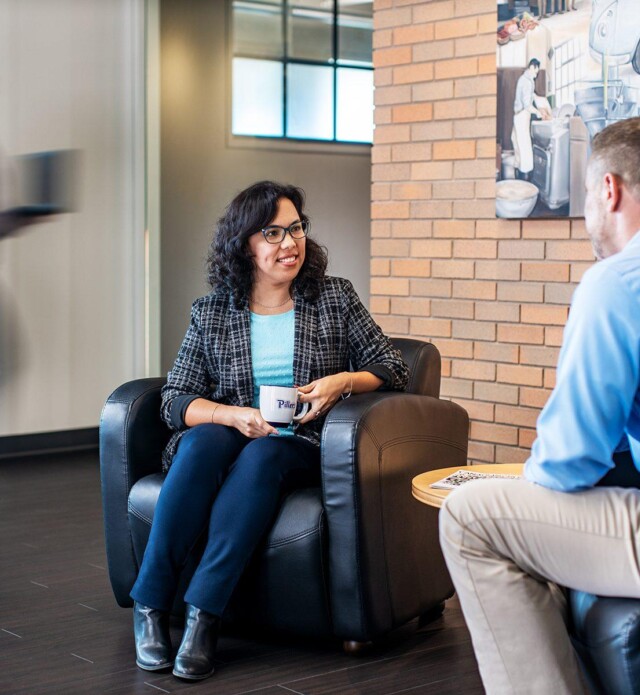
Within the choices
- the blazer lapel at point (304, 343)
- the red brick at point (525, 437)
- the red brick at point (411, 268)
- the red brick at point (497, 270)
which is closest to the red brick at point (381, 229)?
the red brick at point (411, 268)

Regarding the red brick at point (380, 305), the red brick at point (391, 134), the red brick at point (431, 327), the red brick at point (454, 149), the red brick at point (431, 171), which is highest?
the red brick at point (391, 134)

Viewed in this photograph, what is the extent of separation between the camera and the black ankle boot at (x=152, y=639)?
2605 millimetres

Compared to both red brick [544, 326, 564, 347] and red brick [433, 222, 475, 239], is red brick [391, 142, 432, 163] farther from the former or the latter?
red brick [544, 326, 564, 347]

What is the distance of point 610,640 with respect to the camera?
5.97ft

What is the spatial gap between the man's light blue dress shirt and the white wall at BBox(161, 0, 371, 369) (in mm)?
4011

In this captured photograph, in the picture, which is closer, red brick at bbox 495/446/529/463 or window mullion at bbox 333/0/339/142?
red brick at bbox 495/446/529/463

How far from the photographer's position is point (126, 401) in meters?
2.93

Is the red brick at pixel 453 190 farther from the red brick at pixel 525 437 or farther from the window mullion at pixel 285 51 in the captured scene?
the window mullion at pixel 285 51

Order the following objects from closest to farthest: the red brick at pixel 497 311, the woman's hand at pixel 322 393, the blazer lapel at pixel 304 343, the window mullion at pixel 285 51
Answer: the woman's hand at pixel 322 393 < the blazer lapel at pixel 304 343 < the red brick at pixel 497 311 < the window mullion at pixel 285 51

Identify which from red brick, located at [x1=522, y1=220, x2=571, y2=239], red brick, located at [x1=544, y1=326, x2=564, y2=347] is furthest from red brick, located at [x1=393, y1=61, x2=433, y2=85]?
red brick, located at [x1=544, y1=326, x2=564, y2=347]

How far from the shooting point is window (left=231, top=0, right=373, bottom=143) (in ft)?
18.3

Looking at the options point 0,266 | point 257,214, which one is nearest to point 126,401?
point 257,214

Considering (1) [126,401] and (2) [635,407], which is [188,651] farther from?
(2) [635,407]

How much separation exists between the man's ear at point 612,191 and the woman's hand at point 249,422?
1.09m
